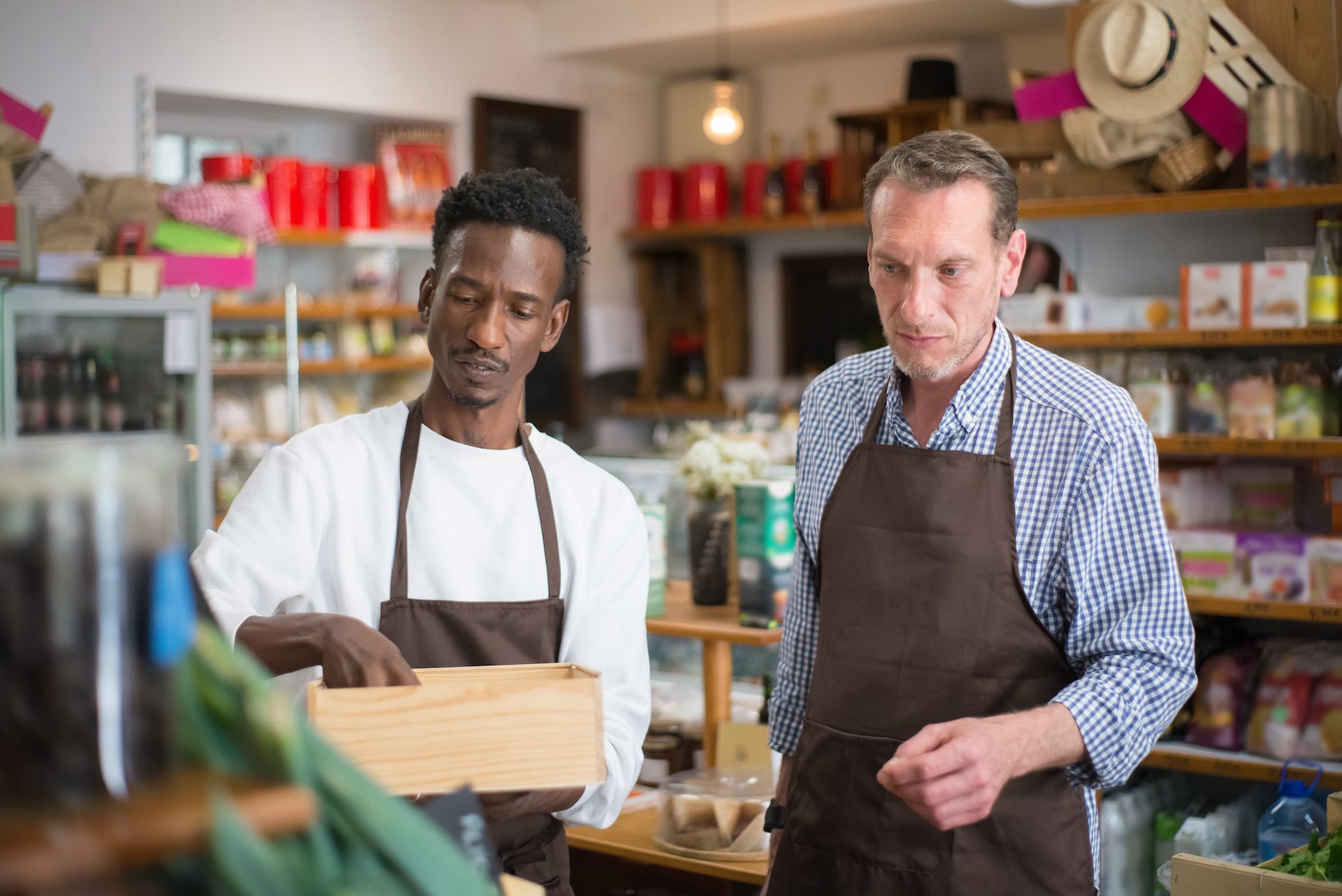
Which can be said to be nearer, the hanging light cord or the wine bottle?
the hanging light cord

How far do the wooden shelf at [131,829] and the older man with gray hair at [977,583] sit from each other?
48.7 inches

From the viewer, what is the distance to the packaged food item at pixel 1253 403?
3.81 meters

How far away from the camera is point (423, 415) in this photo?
1.92 m

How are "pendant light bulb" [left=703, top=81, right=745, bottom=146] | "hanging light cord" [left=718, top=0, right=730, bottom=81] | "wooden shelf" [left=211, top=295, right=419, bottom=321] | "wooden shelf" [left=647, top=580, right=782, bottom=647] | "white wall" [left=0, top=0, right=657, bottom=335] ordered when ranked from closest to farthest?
1. "wooden shelf" [left=647, top=580, right=782, bottom=647]
2. "white wall" [left=0, top=0, right=657, bottom=335]
3. "wooden shelf" [left=211, top=295, right=419, bottom=321]
4. "pendant light bulb" [left=703, top=81, right=745, bottom=146]
5. "hanging light cord" [left=718, top=0, right=730, bottom=81]

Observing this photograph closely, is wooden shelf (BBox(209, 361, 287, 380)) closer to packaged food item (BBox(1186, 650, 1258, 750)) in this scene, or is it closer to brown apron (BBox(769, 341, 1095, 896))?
packaged food item (BBox(1186, 650, 1258, 750))

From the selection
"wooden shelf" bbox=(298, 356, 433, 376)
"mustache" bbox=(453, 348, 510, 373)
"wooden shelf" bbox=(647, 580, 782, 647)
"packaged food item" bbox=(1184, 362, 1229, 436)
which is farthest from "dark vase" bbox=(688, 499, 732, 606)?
"wooden shelf" bbox=(298, 356, 433, 376)

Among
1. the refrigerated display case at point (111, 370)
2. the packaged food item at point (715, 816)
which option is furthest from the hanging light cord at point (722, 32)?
the packaged food item at point (715, 816)

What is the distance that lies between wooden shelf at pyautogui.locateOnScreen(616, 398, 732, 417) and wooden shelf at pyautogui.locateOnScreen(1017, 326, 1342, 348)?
4.32 m

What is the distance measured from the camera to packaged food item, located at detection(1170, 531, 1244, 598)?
12.6ft

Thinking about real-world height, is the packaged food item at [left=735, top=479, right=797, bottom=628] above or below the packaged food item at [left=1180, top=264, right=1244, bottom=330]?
below

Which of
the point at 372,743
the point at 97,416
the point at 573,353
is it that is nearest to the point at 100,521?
the point at 372,743

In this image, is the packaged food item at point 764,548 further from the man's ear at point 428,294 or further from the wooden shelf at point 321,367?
the wooden shelf at point 321,367

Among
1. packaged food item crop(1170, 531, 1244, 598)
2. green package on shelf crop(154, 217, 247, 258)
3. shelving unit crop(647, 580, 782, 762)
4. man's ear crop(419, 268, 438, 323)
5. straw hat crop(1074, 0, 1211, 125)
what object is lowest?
shelving unit crop(647, 580, 782, 762)

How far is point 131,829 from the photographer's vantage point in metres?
0.59
